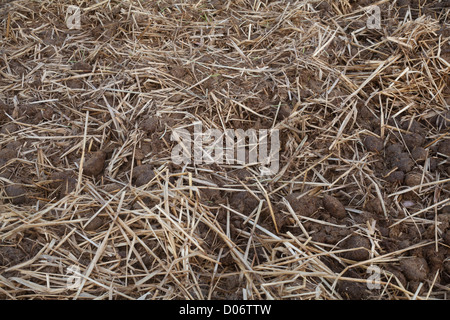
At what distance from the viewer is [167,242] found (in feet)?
6.30

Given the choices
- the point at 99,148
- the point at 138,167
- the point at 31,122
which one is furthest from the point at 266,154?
the point at 31,122

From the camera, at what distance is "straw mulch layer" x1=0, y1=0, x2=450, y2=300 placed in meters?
1.83

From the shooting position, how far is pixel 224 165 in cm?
225

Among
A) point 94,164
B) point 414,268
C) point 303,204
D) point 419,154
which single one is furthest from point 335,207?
point 94,164

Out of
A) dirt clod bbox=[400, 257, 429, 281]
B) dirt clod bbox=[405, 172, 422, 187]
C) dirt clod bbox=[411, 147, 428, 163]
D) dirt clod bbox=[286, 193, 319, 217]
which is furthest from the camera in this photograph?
dirt clod bbox=[411, 147, 428, 163]

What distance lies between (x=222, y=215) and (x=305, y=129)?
0.72 meters

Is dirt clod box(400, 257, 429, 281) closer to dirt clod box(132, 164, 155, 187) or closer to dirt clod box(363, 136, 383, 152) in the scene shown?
dirt clod box(363, 136, 383, 152)

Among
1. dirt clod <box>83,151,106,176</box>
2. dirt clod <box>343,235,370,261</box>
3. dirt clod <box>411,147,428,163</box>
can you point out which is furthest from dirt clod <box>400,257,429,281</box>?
dirt clod <box>83,151,106,176</box>

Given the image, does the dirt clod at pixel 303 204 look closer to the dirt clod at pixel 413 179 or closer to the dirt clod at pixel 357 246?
the dirt clod at pixel 357 246

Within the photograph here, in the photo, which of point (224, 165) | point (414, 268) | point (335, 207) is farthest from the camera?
point (224, 165)

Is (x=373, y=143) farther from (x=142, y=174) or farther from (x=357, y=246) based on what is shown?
(x=142, y=174)

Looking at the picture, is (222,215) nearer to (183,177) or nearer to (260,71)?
(183,177)

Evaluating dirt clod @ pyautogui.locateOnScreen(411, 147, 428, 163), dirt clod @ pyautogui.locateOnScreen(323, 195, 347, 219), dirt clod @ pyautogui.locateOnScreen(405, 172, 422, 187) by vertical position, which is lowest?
dirt clod @ pyautogui.locateOnScreen(323, 195, 347, 219)

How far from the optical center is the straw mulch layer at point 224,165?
1834mm
